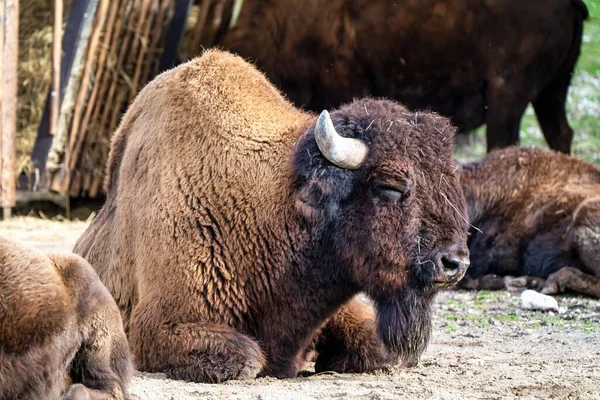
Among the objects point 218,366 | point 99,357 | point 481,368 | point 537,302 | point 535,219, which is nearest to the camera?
point 99,357

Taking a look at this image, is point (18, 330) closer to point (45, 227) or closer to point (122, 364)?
point (122, 364)

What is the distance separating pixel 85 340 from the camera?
461 cm

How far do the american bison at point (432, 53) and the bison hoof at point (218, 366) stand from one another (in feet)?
24.0

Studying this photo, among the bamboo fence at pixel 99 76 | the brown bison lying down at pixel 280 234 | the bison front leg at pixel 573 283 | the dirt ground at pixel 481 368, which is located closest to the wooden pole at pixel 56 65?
the bamboo fence at pixel 99 76

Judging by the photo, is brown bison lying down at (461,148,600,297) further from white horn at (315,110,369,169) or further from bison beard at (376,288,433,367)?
white horn at (315,110,369,169)

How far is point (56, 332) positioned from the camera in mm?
4480

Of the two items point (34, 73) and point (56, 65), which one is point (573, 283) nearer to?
point (56, 65)

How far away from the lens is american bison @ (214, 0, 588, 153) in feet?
40.0

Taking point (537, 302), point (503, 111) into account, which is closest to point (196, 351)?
point (537, 302)

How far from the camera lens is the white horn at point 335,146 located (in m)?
5.70

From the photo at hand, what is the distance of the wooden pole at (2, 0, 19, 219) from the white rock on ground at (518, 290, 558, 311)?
5.38 meters

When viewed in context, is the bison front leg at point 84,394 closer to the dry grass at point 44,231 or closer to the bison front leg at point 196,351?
the bison front leg at point 196,351

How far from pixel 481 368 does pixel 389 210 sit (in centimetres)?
121

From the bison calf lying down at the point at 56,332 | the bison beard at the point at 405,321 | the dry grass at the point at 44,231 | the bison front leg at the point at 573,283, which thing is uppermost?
the bison calf lying down at the point at 56,332
